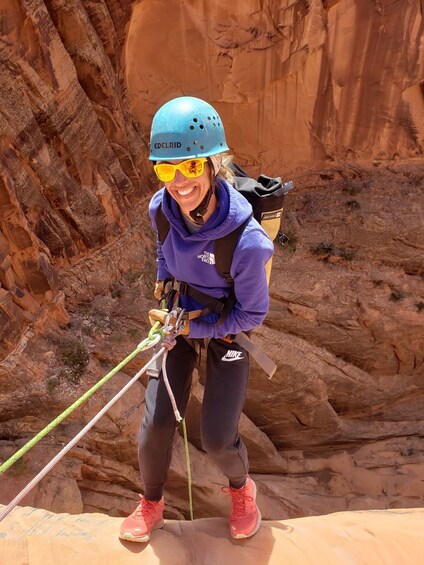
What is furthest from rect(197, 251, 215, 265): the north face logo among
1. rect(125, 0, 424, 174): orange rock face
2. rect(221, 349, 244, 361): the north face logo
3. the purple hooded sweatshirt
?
rect(125, 0, 424, 174): orange rock face

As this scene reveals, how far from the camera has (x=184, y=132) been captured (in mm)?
2719

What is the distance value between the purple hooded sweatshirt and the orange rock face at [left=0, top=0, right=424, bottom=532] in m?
2.89

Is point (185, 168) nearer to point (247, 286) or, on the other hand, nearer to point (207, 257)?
point (207, 257)

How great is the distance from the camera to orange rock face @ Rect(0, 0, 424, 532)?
5609mm

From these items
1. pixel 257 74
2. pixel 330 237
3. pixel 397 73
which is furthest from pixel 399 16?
pixel 330 237

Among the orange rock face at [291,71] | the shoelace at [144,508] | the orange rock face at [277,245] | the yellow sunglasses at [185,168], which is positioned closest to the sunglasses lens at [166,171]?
the yellow sunglasses at [185,168]

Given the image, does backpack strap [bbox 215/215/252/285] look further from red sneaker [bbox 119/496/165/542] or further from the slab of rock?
the slab of rock

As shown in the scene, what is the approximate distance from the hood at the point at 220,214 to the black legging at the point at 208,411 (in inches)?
27.2

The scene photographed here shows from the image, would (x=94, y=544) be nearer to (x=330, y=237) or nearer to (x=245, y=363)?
(x=245, y=363)

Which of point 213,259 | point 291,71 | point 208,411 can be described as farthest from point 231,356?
point 291,71

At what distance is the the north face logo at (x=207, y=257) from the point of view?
2938 mm

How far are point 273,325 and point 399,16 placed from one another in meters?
5.07

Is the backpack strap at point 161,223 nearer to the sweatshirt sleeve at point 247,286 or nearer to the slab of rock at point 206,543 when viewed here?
the sweatshirt sleeve at point 247,286

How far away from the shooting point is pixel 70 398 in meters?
5.62
